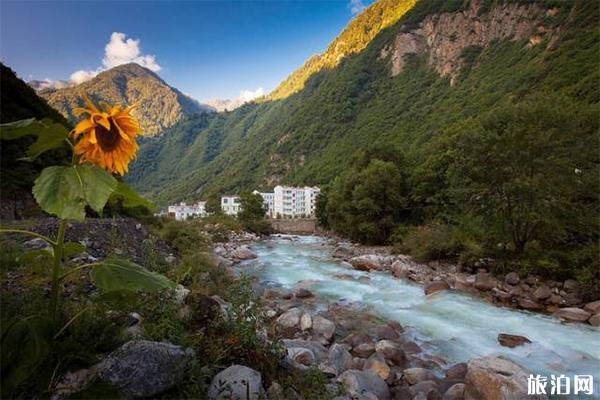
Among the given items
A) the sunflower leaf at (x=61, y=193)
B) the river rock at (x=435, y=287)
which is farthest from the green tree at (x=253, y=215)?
the sunflower leaf at (x=61, y=193)

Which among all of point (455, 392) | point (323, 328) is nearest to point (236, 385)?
point (455, 392)

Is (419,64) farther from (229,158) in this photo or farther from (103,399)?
(103,399)

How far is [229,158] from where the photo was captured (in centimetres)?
15362

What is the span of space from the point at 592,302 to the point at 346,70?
140 metres

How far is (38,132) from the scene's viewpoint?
1.31 m

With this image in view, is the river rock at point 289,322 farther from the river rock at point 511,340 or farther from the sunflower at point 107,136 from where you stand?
the sunflower at point 107,136

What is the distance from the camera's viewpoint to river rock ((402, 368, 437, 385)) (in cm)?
628

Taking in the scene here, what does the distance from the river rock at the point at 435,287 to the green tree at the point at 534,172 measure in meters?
5.06

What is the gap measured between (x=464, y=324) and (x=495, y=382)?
4.78 m

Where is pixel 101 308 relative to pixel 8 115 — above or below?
below

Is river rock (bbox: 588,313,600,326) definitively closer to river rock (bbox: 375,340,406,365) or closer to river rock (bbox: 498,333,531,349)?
river rock (bbox: 498,333,531,349)

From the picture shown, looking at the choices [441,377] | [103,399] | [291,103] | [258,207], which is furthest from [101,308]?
Answer: [291,103]

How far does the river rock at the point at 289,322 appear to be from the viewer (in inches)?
322

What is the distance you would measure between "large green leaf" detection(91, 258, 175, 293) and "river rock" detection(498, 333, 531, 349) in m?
9.62
